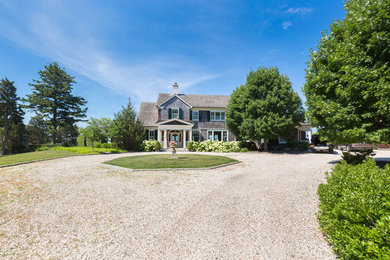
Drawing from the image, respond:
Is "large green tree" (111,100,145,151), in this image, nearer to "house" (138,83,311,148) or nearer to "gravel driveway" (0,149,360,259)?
"house" (138,83,311,148)

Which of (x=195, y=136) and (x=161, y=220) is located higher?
(x=195, y=136)

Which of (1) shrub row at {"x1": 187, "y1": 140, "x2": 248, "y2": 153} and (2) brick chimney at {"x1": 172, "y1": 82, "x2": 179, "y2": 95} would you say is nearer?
(1) shrub row at {"x1": 187, "y1": 140, "x2": 248, "y2": 153}

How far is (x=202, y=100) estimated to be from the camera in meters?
28.7

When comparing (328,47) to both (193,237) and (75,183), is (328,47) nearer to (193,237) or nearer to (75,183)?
(193,237)

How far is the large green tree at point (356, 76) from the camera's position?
6.94 m

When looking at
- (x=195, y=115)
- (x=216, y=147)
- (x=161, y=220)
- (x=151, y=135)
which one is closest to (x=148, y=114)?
(x=151, y=135)

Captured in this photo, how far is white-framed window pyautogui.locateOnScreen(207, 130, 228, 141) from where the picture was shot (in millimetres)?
26250

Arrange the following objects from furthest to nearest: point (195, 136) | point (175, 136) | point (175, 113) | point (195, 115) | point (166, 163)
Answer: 1. point (175, 136)
2. point (195, 115)
3. point (195, 136)
4. point (175, 113)
5. point (166, 163)

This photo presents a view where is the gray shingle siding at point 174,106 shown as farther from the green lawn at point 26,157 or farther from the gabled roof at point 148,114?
the green lawn at point 26,157

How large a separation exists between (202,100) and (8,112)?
36.5m

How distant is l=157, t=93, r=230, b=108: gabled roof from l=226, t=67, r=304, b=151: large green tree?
22.1 feet

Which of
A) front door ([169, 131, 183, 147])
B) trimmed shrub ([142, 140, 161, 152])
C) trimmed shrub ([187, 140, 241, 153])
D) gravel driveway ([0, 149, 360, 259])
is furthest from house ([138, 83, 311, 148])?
gravel driveway ([0, 149, 360, 259])

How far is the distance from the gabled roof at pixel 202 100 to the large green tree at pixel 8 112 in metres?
28.3

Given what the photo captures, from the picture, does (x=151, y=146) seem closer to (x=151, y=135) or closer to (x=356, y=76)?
(x=151, y=135)
